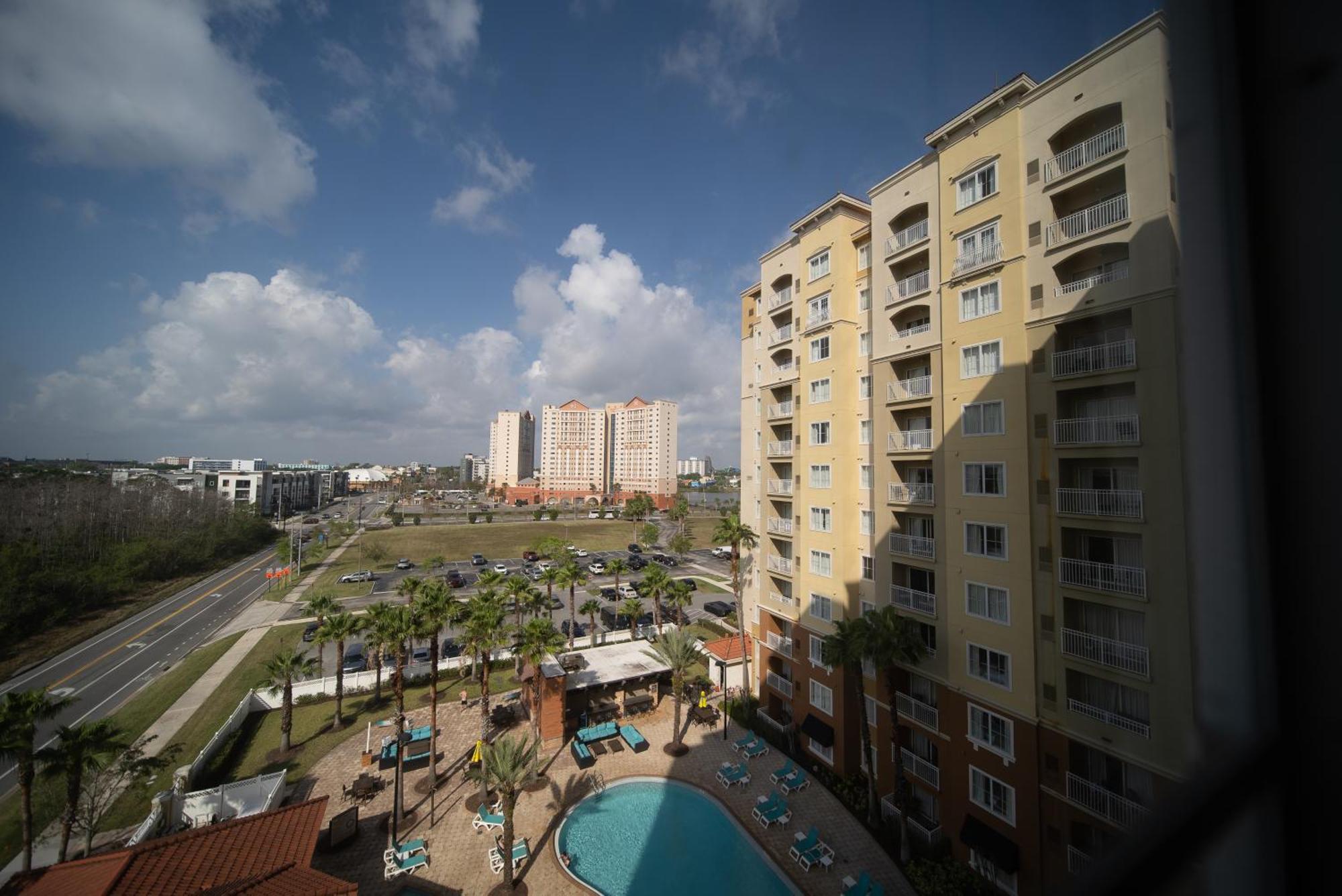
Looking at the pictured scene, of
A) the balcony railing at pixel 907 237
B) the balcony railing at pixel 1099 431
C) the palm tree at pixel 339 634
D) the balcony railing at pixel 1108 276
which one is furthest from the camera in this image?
the palm tree at pixel 339 634

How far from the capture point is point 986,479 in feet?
34.9

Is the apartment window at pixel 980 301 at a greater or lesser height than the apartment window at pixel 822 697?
greater

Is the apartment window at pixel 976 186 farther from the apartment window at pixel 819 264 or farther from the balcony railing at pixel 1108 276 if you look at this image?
the balcony railing at pixel 1108 276

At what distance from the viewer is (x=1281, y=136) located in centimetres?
103

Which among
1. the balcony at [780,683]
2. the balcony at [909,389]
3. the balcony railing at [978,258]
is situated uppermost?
the balcony railing at [978,258]

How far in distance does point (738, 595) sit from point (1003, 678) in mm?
10815

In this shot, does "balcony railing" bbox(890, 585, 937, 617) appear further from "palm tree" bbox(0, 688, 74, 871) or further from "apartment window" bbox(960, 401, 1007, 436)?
"palm tree" bbox(0, 688, 74, 871)

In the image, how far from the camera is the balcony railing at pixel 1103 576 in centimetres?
355

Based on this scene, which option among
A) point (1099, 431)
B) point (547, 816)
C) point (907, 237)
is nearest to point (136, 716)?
point (547, 816)

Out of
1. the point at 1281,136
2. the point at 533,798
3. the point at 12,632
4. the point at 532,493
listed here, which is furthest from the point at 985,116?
the point at 532,493

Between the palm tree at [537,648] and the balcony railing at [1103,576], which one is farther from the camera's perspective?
the palm tree at [537,648]

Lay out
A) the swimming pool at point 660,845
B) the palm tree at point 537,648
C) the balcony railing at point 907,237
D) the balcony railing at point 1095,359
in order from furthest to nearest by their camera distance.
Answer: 1. the palm tree at point 537,648
2. the balcony railing at point 907,237
3. the swimming pool at point 660,845
4. the balcony railing at point 1095,359

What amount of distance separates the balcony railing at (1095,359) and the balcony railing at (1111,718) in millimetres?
1782

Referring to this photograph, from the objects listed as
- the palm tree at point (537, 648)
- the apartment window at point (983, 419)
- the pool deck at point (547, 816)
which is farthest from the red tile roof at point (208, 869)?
the apartment window at point (983, 419)
